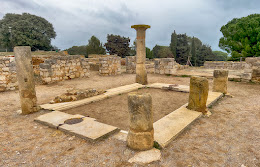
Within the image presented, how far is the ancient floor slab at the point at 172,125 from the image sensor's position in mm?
3547

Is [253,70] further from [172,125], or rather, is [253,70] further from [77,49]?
[77,49]

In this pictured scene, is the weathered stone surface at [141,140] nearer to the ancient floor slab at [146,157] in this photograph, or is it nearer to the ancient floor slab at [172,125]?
the ancient floor slab at [146,157]

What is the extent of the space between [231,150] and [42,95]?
7.56 metres

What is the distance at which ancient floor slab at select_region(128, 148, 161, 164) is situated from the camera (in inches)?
114

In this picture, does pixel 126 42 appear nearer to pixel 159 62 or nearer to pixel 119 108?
pixel 159 62

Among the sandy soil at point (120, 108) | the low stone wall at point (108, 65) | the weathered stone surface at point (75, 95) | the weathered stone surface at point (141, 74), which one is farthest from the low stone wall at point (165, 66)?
the weathered stone surface at point (75, 95)

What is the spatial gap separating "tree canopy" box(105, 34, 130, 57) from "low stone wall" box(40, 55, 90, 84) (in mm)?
22682

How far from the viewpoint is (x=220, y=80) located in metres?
7.10

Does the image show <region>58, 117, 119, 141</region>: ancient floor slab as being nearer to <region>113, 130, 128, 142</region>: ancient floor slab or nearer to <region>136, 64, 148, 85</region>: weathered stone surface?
<region>113, 130, 128, 142</region>: ancient floor slab

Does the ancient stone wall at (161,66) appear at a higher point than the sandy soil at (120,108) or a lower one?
higher

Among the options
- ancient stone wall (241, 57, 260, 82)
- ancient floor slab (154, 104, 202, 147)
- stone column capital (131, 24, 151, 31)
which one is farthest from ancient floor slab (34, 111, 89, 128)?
ancient stone wall (241, 57, 260, 82)

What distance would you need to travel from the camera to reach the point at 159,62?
46.4ft

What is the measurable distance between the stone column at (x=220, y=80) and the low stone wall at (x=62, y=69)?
907 centimetres

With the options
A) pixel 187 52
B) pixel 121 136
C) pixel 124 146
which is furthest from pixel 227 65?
pixel 187 52
